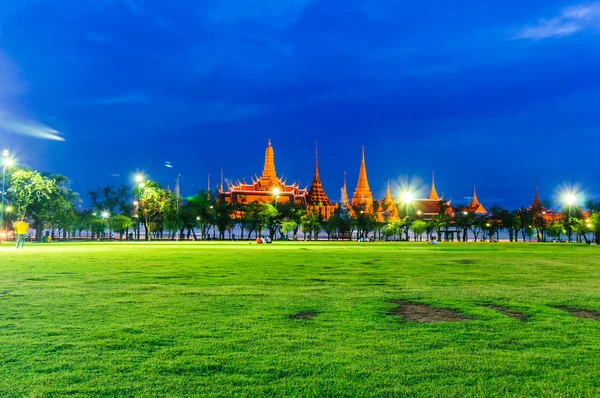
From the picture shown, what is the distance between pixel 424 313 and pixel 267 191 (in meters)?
111

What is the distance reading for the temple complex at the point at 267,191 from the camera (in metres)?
116

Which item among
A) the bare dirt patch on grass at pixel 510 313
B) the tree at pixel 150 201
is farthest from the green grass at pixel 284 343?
the tree at pixel 150 201

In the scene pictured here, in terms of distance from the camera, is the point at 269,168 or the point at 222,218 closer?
the point at 222,218

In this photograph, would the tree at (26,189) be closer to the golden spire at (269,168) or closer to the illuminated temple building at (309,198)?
the illuminated temple building at (309,198)

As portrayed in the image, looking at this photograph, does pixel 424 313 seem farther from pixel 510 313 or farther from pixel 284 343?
pixel 284 343

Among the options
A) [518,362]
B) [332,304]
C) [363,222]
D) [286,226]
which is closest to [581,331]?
[518,362]

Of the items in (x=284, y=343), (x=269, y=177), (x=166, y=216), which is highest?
(x=269, y=177)

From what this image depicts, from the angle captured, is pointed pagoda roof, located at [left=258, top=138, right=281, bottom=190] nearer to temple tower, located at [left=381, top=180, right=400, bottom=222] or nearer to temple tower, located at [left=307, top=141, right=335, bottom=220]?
temple tower, located at [left=307, top=141, right=335, bottom=220]

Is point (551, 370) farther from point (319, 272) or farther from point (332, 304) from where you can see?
point (319, 272)

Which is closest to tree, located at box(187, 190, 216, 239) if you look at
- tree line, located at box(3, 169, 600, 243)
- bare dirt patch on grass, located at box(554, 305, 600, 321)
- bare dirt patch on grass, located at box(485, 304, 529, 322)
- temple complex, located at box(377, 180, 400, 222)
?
tree line, located at box(3, 169, 600, 243)

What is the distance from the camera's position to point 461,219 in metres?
94.2

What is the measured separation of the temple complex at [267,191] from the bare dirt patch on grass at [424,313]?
10004 centimetres

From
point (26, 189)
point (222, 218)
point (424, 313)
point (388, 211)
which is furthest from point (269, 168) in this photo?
point (424, 313)

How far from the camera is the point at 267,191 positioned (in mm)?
121188
